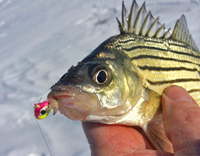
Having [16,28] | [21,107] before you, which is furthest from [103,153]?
[16,28]

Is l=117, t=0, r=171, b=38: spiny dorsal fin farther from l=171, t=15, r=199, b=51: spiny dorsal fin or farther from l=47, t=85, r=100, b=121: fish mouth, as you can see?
l=47, t=85, r=100, b=121: fish mouth

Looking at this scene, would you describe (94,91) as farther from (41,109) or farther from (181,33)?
(181,33)

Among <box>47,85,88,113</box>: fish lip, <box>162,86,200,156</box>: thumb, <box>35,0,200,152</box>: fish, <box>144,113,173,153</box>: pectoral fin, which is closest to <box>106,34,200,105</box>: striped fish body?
<box>35,0,200,152</box>: fish

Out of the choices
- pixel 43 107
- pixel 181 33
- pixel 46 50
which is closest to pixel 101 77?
pixel 43 107

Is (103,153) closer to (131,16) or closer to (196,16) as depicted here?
(131,16)

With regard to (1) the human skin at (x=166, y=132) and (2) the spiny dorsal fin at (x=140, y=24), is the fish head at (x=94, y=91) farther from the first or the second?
(2) the spiny dorsal fin at (x=140, y=24)

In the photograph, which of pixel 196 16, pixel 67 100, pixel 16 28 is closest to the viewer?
pixel 67 100

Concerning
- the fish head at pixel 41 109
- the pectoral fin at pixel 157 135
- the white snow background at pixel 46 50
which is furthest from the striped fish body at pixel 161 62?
the white snow background at pixel 46 50
